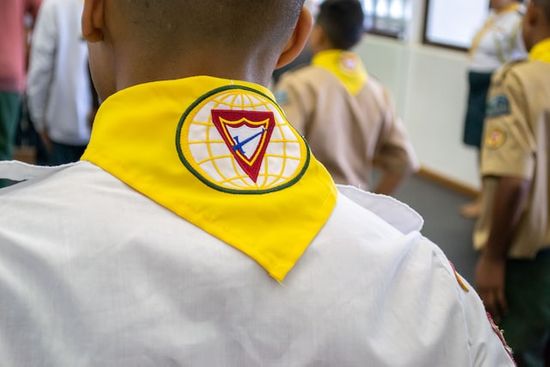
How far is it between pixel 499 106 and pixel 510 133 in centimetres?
8

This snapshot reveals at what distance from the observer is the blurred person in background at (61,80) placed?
8.46ft

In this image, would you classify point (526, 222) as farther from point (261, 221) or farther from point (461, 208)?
point (461, 208)

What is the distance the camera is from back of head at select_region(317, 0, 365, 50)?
2279 mm

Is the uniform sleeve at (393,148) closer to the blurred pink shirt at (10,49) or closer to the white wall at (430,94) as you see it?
the blurred pink shirt at (10,49)

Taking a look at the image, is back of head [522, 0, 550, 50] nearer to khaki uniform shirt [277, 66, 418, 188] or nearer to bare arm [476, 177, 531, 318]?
bare arm [476, 177, 531, 318]

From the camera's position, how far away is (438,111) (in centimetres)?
457

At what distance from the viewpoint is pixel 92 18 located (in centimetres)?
72

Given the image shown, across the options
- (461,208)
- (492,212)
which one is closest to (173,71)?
(492,212)

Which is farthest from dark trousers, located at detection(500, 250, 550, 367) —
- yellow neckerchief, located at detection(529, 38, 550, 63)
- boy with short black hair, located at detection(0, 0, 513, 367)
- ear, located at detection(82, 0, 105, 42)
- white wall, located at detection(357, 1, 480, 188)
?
white wall, located at detection(357, 1, 480, 188)

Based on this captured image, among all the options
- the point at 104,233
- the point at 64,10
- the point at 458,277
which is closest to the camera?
the point at 104,233

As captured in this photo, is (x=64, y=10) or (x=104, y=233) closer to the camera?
(x=104, y=233)

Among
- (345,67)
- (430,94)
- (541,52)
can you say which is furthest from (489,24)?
(541,52)

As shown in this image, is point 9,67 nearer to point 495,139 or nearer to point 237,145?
point 495,139

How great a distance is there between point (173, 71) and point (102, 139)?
0.32 ft
